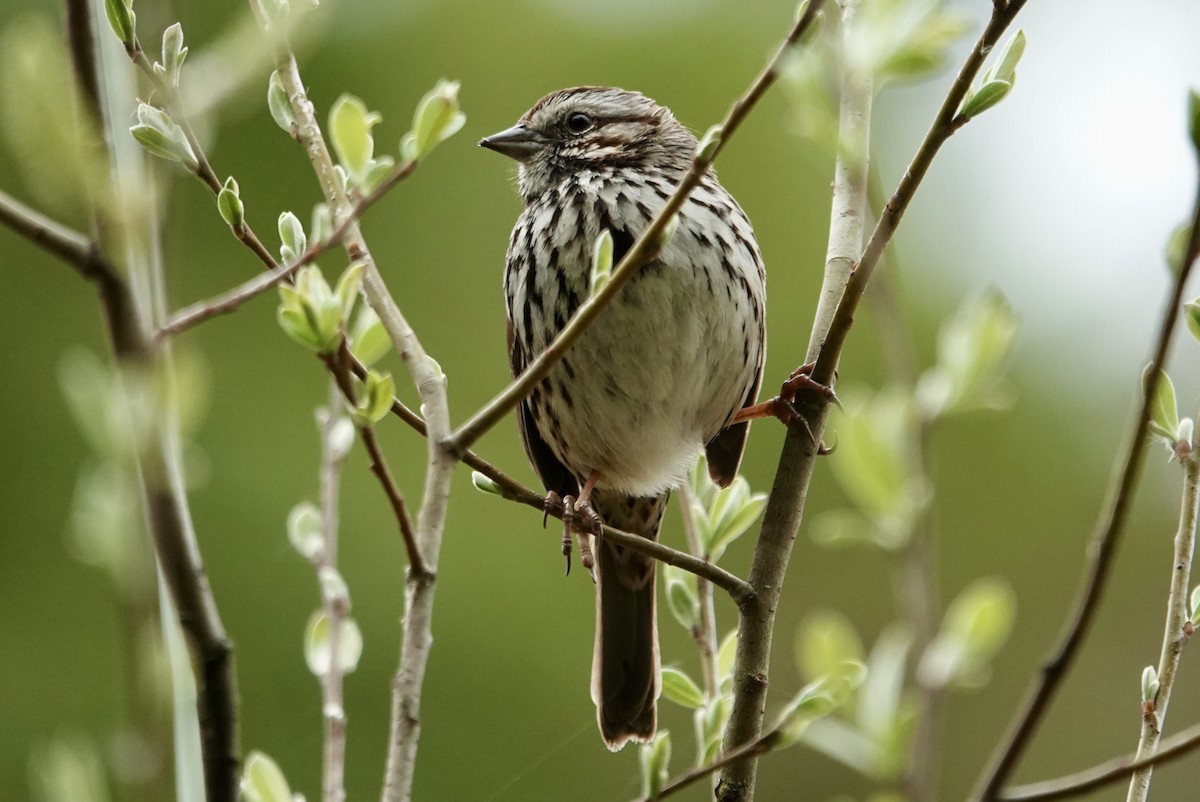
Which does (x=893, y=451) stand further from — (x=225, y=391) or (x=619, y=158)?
(x=225, y=391)

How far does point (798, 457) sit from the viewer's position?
2.25m

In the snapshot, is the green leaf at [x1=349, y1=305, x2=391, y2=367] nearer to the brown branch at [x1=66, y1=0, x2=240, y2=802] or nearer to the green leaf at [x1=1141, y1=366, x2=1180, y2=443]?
the brown branch at [x1=66, y1=0, x2=240, y2=802]

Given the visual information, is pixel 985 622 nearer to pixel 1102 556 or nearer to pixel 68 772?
pixel 1102 556

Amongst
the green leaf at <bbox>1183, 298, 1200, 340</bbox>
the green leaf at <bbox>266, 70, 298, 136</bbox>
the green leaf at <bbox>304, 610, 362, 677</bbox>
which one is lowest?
the green leaf at <bbox>304, 610, 362, 677</bbox>

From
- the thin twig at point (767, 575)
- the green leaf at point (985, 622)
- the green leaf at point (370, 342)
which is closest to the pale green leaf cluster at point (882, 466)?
the green leaf at point (985, 622)

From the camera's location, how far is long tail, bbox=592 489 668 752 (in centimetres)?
347

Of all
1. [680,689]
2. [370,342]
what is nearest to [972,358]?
[370,342]

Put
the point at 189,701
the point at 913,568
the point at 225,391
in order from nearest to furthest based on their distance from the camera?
the point at 913,568 → the point at 189,701 → the point at 225,391

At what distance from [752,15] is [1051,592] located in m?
3.83

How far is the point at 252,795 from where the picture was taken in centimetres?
140

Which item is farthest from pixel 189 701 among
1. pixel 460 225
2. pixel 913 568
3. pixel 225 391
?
pixel 460 225

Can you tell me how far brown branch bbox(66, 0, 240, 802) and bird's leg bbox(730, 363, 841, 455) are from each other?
0.94 meters

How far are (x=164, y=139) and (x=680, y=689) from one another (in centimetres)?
104

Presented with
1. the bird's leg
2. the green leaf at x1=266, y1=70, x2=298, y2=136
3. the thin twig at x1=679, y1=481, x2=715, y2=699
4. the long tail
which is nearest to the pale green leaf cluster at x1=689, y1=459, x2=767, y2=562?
the thin twig at x1=679, y1=481, x2=715, y2=699
